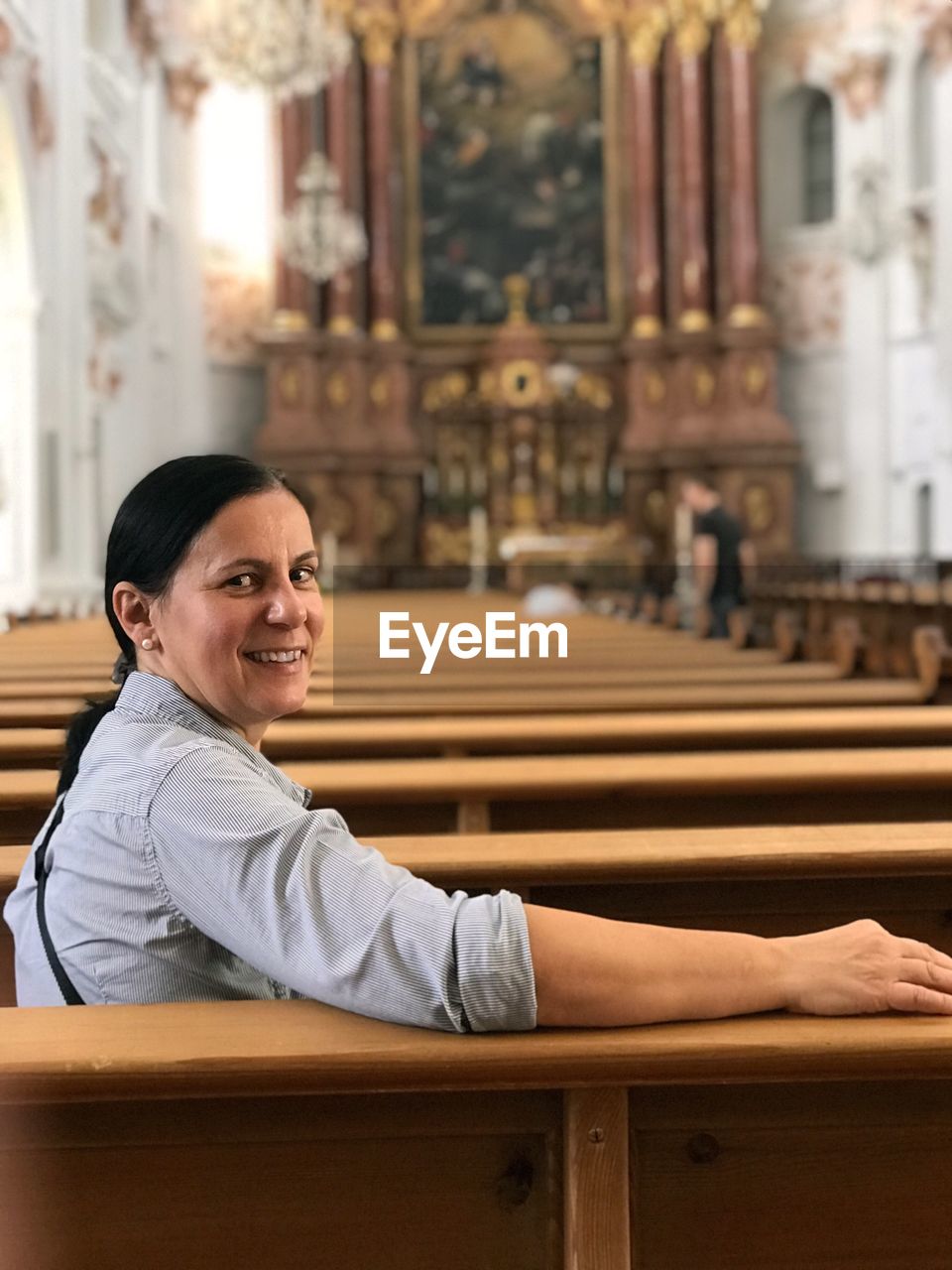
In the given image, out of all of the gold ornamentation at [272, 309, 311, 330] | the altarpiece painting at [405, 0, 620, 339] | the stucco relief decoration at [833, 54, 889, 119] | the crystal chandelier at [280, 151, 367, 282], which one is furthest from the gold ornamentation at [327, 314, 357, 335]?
the stucco relief decoration at [833, 54, 889, 119]

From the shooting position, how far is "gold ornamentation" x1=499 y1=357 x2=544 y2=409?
659 inches

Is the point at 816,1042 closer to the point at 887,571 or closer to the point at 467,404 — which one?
the point at 887,571

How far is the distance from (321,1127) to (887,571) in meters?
13.9

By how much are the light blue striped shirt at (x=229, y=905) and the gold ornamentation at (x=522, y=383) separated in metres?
15.5

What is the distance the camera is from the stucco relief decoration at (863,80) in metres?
16.4

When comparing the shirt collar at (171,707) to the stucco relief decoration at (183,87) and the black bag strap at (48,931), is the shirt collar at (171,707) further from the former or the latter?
the stucco relief decoration at (183,87)

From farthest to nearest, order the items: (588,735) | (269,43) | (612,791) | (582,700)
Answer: (269,43)
(582,700)
(588,735)
(612,791)

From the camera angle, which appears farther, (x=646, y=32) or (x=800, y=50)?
(x=800, y=50)

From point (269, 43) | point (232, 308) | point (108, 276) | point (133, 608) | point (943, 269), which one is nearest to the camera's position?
point (133, 608)

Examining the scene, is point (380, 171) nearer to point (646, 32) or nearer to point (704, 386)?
point (646, 32)

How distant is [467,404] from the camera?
16.8 m

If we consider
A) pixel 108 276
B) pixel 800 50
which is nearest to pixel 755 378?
pixel 800 50

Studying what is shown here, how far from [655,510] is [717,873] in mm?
15280

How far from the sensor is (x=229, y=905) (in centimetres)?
126
